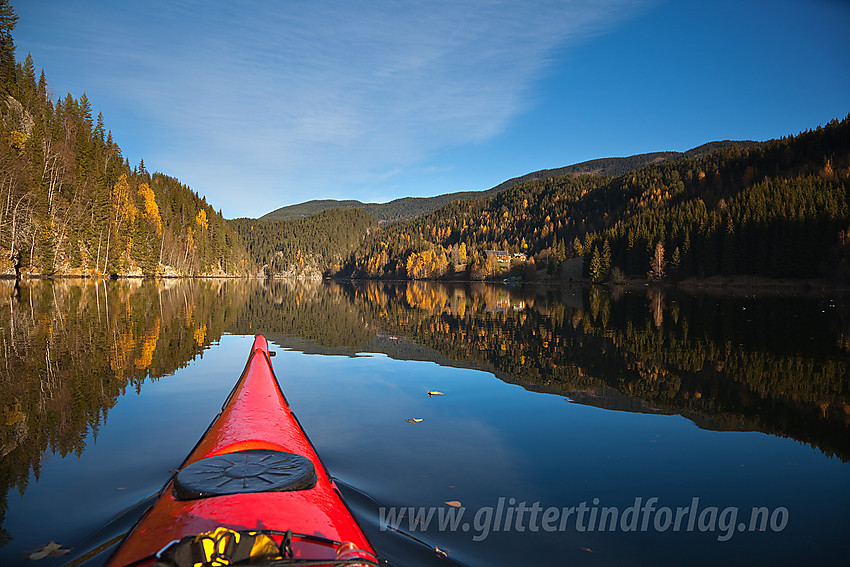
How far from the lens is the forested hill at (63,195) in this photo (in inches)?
1763

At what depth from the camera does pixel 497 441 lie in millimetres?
7598

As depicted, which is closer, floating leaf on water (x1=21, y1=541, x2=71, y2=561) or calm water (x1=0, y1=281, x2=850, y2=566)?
floating leaf on water (x1=21, y1=541, x2=71, y2=561)

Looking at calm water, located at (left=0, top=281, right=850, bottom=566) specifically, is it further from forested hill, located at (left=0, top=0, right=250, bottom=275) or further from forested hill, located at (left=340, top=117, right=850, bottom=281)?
forested hill, located at (left=340, top=117, right=850, bottom=281)

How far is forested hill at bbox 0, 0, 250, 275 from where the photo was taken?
147 feet

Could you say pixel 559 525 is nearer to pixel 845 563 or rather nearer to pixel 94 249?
pixel 845 563

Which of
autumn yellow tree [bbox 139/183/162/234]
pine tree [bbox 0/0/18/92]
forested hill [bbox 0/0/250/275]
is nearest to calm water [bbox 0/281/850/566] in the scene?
forested hill [bbox 0/0/250/275]

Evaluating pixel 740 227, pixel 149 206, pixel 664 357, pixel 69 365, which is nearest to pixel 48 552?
pixel 69 365

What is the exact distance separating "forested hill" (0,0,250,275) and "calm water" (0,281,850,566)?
130ft

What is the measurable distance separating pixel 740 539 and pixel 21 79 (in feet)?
282

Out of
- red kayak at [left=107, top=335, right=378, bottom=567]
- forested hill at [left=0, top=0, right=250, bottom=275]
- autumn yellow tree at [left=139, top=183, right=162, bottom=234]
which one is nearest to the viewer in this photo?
red kayak at [left=107, top=335, right=378, bottom=567]

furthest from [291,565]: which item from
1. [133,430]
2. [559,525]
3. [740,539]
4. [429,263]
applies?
[429,263]

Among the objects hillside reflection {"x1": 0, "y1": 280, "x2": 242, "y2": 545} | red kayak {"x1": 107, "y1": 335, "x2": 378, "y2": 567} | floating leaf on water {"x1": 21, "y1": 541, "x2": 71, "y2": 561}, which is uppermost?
red kayak {"x1": 107, "y1": 335, "x2": 378, "y2": 567}

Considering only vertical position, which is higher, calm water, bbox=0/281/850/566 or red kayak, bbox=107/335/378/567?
red kayak, bbox=107/335/378/567

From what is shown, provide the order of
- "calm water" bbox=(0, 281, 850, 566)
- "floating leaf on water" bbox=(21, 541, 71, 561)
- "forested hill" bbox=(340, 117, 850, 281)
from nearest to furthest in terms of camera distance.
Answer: "floating leaf on water" bbox=(21, 541, 71, 561)
"calm water" bbox=(0, 281, 850, 566)
"forested hill" bbox=(340, 117, 850, 281)
